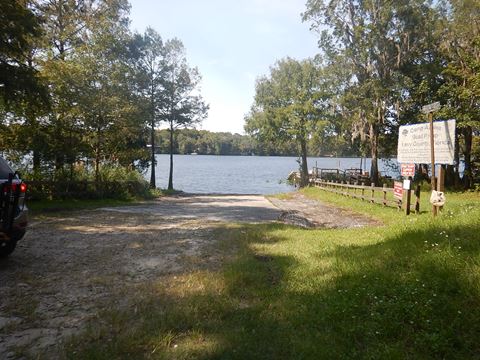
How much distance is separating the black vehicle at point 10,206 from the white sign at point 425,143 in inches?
380

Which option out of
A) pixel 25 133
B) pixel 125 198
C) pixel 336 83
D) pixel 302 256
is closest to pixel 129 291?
pixel 302 256

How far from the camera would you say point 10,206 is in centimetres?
569

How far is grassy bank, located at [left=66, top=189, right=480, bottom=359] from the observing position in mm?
3316

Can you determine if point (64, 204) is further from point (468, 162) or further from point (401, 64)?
point (468, 162)

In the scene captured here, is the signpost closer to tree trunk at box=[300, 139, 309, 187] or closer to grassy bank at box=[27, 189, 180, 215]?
grassy bank at box=[27, 189, 180, 215]

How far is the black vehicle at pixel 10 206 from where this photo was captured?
557 cm

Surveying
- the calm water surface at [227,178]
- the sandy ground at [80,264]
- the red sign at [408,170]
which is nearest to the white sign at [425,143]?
the red sign at [408,170]

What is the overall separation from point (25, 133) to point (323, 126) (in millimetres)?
24420

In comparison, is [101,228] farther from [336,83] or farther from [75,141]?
[336,83]

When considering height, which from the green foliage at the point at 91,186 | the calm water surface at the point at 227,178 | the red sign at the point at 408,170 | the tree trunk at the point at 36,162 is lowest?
the calm water surface at the point at 227,178

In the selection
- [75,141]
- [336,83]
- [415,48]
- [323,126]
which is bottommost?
[75,141]

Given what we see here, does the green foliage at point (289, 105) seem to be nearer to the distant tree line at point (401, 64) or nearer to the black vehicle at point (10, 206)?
the distant tree line at point (401, 64)

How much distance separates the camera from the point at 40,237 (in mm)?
8516

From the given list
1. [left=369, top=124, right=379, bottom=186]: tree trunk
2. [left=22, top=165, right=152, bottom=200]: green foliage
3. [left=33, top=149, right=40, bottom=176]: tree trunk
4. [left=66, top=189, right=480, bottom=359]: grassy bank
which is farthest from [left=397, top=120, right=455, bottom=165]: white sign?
[left=33, top=149, right=40, bottom=176]: tree trunk
